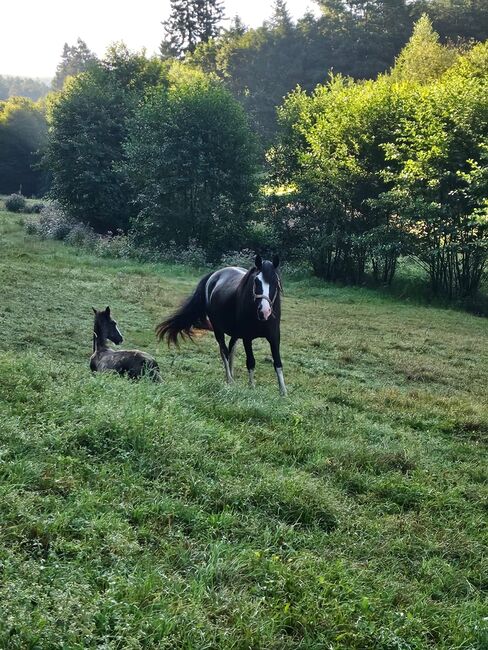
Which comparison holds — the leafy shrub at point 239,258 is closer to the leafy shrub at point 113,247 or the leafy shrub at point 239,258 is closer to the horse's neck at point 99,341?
the leafy shrub at point 113,247

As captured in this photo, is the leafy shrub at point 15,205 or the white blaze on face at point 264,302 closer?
the white blaze on face at point 264,302

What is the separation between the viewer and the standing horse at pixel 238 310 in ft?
24.4

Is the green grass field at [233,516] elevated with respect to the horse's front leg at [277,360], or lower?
lower

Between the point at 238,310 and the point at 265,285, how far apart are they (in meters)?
0.83

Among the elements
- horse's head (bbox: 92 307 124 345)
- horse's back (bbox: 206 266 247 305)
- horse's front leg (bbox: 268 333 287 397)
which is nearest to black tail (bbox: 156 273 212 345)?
horse's back (bbox: 206 266 247 305)

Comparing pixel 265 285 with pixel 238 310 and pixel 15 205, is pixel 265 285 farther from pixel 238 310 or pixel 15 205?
pixel 15 205

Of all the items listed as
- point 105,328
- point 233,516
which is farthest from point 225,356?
point 233,516

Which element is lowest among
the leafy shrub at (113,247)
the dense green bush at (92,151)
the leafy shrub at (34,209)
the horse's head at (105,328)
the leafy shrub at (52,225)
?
the horse's head at (105,328)

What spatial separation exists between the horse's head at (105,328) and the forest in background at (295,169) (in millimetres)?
10322

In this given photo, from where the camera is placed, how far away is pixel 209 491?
3986mm

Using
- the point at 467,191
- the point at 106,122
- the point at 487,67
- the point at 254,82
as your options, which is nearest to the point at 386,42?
the point at 254,82

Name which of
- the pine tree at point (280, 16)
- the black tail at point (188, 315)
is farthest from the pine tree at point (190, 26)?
the black tail at point (188, 315)

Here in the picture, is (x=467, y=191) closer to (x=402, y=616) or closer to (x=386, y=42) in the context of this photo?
(x=402, y=616)

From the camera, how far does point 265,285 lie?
24.1 feet
